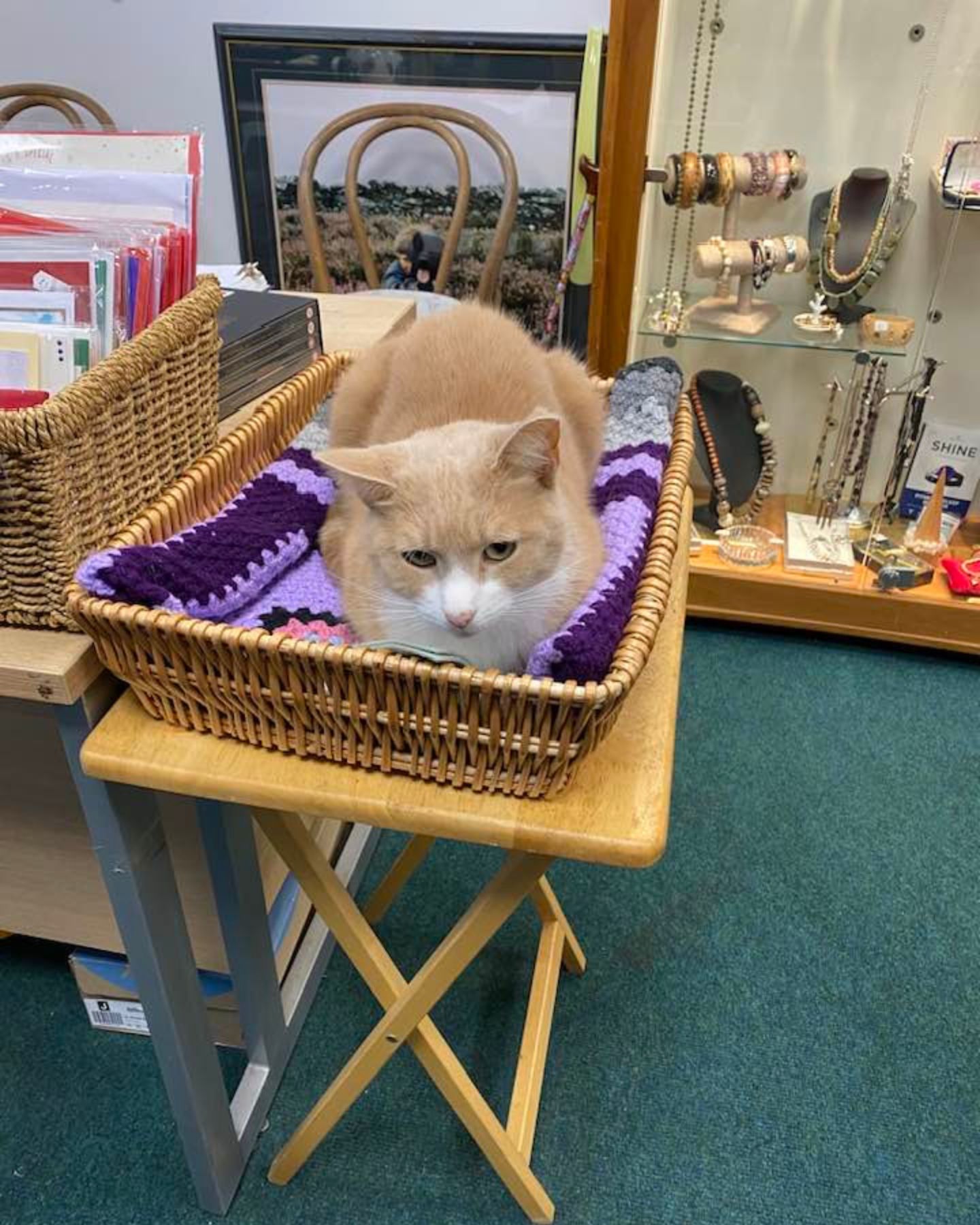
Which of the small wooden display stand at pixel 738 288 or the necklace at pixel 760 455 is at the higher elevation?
the small wooden display stand at pixel 738 288

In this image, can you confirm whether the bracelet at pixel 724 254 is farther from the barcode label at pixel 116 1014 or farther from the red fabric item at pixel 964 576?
the barcode label at pixel 116 1014

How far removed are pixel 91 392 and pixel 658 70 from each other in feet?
4.86

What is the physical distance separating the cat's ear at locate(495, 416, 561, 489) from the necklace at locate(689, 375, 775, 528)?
138 centimetres

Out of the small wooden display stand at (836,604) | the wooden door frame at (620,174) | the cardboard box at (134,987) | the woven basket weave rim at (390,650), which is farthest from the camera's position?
the small wooden display stand at (836,604)

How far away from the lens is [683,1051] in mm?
1297

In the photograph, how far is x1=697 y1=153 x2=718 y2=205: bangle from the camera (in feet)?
5.97

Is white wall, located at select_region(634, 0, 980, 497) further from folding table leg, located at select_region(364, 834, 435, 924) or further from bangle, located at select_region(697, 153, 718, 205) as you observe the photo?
folding table leg, located at select_region(364, 834, 435, 924)

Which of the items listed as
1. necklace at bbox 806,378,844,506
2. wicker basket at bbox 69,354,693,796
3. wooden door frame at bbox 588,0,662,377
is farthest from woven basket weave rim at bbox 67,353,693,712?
necklace at bbox 806,378,844,506

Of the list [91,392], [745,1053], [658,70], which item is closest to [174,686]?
[91,392]

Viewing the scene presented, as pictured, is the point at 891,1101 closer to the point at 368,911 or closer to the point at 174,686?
the point at 368,911

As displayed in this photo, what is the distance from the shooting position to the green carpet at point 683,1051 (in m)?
1.14

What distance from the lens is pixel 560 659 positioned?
0.65 m

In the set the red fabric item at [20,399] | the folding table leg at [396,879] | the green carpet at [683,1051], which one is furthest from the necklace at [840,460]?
the red fabric item at [20,399]

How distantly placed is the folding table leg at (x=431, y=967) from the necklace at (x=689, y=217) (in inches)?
58.7
